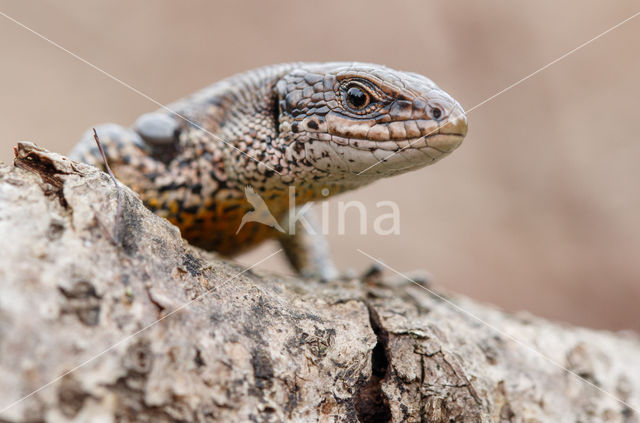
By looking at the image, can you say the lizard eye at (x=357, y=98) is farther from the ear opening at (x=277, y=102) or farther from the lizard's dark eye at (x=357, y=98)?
the ear opening at (x=277, y=102)

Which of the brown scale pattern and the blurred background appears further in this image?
the blurred background

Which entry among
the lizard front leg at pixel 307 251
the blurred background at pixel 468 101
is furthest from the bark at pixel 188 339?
the blurred background at pixel 468 101

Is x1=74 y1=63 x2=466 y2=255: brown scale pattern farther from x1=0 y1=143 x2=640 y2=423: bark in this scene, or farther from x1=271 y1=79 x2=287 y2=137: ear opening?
x1=0 y1=143 x2=640 y2=423: bark

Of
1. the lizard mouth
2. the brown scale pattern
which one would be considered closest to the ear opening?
the brown scale pattern

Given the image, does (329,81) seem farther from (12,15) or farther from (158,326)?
(12,15)

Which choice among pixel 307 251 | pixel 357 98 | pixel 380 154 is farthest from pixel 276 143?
pixel 307 251

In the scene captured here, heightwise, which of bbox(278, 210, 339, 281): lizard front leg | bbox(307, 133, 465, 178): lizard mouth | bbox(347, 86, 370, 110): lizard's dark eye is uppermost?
bbox(347, 86, 370, 110): lizard's dark eye

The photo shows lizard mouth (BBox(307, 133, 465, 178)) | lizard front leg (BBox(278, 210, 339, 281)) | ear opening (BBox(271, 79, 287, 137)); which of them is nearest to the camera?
lizard mouth (BBox(307, 133, 465, 178))
